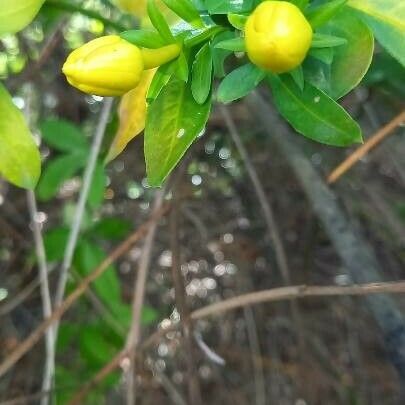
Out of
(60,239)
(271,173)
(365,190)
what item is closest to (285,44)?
(60,239)

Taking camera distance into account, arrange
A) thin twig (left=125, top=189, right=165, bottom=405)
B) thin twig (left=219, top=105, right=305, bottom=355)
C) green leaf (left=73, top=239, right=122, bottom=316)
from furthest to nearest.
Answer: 1. green leaf (left=73, top=239, right=122, bottom=316)
2. thin twig (left=219, top=105, right=305, bottom=355)
3. thin twig (left=125, top=189, right=165, bottom=405)

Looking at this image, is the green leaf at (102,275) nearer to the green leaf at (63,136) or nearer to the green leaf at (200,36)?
the green leaf at (63,136)

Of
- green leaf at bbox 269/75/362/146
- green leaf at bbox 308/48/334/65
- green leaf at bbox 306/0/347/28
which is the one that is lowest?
green leaf at bbox 269/75/362/146

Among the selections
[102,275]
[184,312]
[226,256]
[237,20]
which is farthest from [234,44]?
[226,256]

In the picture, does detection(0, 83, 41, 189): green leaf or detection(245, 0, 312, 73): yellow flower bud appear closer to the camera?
detection(245, 0, 312, 73): yellow flower bud

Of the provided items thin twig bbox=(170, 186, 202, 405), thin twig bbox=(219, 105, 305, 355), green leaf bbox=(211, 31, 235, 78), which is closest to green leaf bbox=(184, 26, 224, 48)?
green leaf bbox=(211, 31, 235, 78)

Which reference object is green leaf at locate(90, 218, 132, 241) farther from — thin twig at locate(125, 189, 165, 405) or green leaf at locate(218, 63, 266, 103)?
green leaf at locate(218, 63, 266, 103)

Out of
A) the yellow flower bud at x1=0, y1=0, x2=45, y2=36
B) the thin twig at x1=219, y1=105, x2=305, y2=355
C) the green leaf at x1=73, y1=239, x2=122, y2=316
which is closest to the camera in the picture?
the yellow flower bud at x1=0, y1=0, x2=45, y2=36
